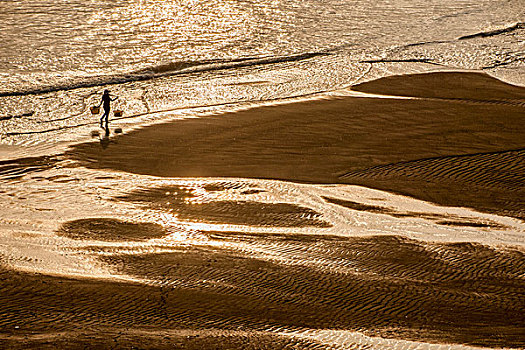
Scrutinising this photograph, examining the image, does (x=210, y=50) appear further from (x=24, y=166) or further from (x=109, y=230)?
(x=109, y=230)

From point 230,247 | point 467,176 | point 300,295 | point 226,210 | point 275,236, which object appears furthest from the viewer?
point 467,176

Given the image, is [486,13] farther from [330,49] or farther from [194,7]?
[194,7]

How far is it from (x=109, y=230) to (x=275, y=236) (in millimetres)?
3027

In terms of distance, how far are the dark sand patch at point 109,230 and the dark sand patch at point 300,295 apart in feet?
3.10

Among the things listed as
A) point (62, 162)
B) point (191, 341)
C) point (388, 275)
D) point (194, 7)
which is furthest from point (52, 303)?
point (194, 7)

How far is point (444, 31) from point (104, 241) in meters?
27.2

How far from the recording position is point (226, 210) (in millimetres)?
13492

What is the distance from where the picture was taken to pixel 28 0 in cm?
4125

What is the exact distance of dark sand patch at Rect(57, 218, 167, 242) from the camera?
12219 millimetres

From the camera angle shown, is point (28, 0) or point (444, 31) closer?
point (444, 31)

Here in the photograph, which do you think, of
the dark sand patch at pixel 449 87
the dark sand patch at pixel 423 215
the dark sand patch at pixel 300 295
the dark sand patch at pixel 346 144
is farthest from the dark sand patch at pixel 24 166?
the dark sand patch at pixel 449 87

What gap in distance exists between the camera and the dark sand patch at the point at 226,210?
13.0 m

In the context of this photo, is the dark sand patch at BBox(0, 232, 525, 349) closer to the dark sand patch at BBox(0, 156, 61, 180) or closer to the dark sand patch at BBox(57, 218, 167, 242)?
the dark sand patch at BBox(57, 218, 167, 242)

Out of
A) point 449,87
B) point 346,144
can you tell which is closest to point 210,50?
point 449,87
